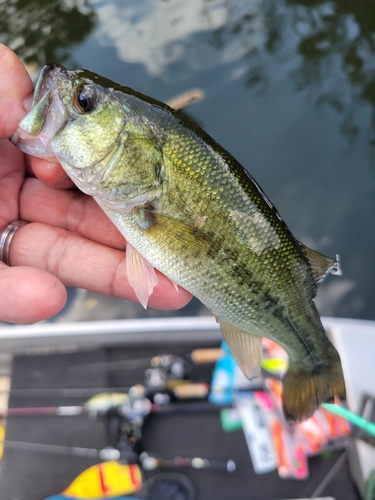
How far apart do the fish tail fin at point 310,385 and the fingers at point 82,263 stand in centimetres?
83

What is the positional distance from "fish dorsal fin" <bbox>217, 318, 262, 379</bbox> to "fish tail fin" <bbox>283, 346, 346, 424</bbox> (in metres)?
0.25

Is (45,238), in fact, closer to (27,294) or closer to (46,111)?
(27,294)

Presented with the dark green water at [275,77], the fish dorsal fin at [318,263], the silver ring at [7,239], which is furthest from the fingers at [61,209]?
the dark green water at [275,77]

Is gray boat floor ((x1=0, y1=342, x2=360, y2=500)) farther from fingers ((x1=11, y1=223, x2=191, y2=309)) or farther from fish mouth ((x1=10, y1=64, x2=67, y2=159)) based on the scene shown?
fish mouth ((x1=10, y1=64, x2=67, y2=159))

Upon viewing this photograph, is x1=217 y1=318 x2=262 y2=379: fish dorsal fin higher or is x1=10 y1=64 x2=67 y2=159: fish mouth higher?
x1=10 y1=64 x2=67 y2=159: fish mouth

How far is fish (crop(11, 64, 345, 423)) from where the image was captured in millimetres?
1907

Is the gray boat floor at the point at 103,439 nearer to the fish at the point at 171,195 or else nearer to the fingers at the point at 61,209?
the fingers at the point at 61,209

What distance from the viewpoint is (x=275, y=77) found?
7.14 m

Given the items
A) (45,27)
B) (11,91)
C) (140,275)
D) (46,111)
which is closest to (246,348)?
(140,275)

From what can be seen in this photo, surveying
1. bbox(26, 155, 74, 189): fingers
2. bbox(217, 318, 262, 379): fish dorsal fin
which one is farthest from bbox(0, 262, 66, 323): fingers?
bbox(217, 318, 262, 379): fish dorsal fin

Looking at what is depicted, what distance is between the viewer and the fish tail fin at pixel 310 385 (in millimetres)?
2324

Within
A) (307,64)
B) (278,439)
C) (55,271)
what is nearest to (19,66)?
(55,271)

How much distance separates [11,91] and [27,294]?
113cm

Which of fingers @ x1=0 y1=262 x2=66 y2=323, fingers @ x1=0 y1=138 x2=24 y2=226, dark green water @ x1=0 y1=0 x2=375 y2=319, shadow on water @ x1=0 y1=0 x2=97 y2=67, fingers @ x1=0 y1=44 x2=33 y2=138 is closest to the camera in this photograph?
fingers @ x1=0 y1=262 x2=66 y2=323
